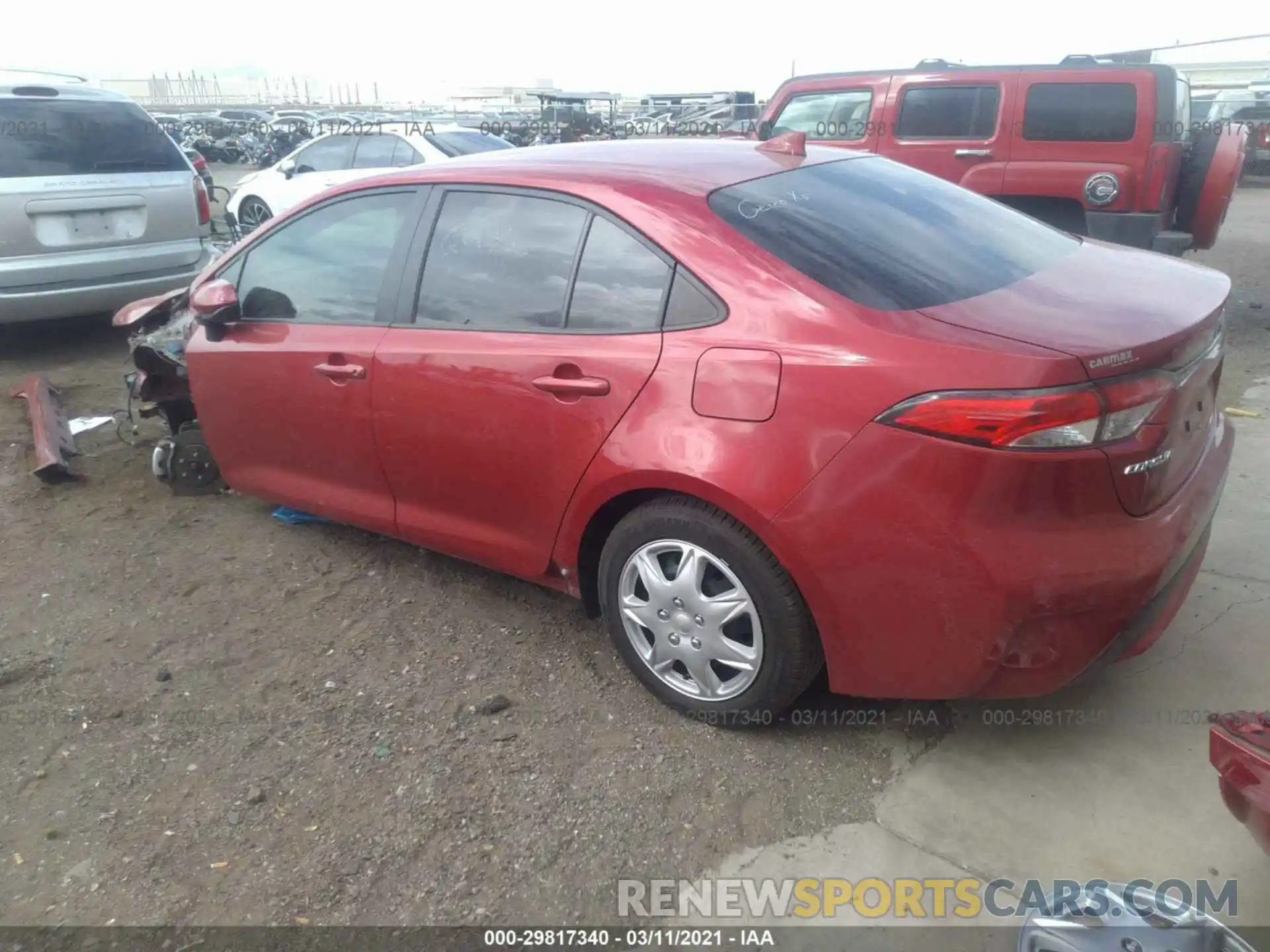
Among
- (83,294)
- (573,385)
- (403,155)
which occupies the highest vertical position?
(573,385)

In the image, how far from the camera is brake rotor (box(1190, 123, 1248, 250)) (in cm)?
695

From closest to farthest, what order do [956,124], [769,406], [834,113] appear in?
1. [769,406]
2. [956,124]
3. [834,113]

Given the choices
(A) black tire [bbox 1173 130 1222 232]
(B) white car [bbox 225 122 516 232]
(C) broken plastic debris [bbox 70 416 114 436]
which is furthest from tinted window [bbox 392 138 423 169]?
(A) black tire [bbox 1173 130 1222 232]

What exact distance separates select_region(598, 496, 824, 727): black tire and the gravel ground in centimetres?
10

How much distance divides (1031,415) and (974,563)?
1.16 ft

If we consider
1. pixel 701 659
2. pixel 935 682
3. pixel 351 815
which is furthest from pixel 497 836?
pixel 935 682

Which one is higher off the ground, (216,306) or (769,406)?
(769,406)

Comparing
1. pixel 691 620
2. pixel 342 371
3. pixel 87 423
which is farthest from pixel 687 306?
pixel 87 423

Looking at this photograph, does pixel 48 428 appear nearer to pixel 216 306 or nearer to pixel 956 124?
pixel 216 306

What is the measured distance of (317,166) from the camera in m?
12.2

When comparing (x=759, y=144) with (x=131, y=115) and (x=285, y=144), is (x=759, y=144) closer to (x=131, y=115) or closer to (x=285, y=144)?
(x=131, y=115)

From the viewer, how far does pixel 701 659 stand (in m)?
2.72

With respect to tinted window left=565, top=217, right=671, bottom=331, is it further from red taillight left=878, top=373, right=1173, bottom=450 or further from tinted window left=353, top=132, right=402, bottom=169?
tinted window left=353, top=132, right=402, bottom=169

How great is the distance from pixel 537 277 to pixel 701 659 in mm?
1229
